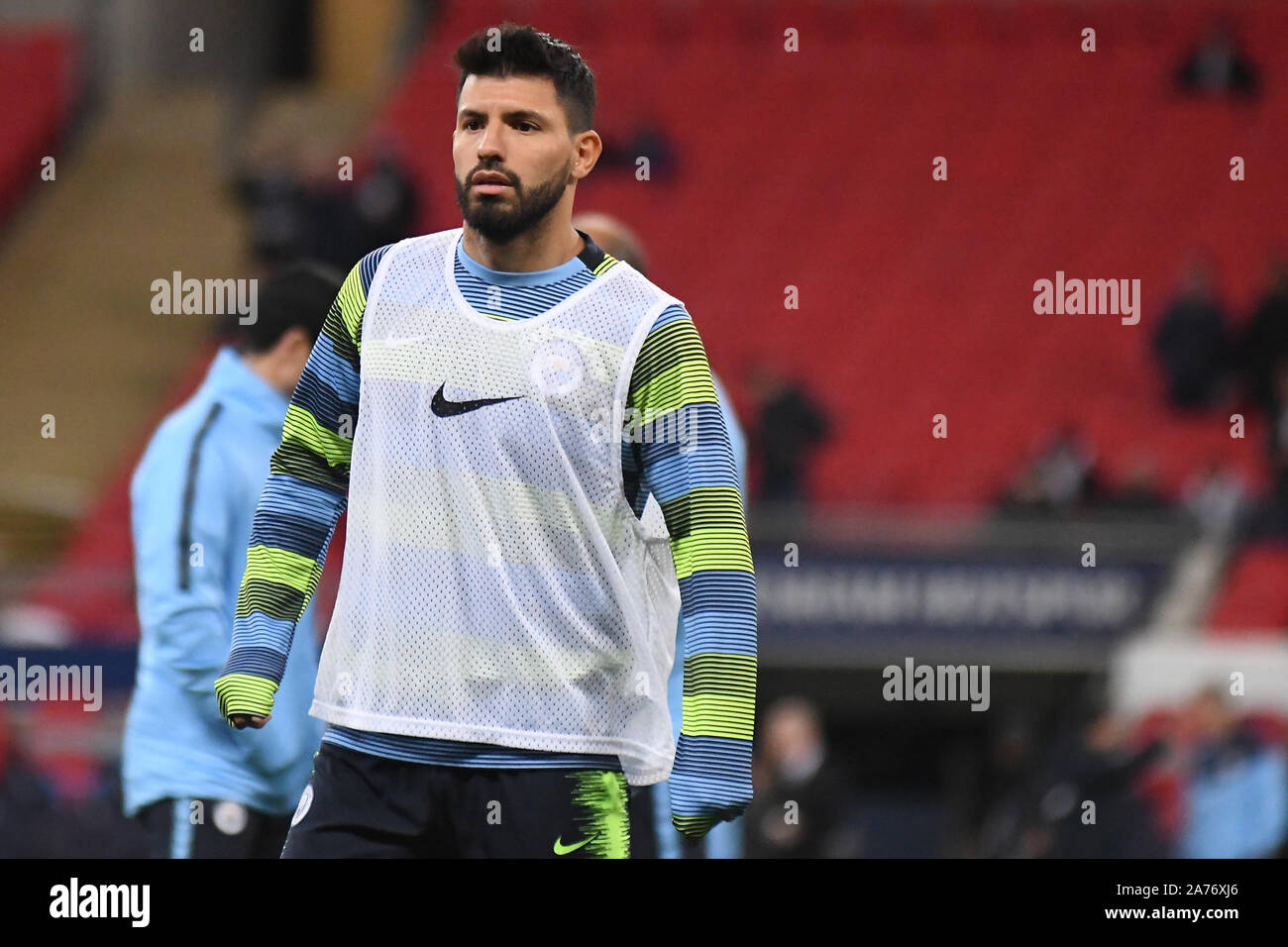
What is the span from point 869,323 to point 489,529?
469 inches

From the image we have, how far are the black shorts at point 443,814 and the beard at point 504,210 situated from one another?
884mm

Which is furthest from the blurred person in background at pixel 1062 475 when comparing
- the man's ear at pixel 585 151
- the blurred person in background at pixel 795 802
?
the man's ear at pixel 585 151

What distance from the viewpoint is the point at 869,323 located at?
15250mm

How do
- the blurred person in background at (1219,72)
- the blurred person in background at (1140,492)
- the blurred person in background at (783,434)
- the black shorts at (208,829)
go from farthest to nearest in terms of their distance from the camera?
the blurred person in background at (1219,72) → the blurred person in background at (783,434) → the blurred person in background at (1140,492) → the black shorts at (208,829)

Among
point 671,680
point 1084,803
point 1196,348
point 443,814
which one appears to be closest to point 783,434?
point 1196,348

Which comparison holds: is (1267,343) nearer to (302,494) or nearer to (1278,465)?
(1278,465)

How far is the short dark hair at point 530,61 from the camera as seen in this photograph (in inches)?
142

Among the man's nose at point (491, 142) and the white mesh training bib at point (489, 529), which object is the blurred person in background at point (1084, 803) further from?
the man's nose at point (491, 142)

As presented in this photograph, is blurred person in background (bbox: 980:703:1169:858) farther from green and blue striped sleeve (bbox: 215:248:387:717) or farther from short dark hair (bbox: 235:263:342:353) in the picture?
green and blue striped sleeve (bbox: 215:248:387:717)

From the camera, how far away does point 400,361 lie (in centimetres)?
359

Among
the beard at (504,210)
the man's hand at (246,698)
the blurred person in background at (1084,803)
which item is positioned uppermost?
the beard at (504,210)

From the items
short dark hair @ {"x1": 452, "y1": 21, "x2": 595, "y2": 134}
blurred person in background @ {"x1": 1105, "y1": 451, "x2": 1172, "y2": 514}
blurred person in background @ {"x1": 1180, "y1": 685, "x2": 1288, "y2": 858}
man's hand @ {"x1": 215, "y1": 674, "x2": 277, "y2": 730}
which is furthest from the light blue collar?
blurred person in background @ {"x1": 1105, "y1": 451, "x2": 1172, "y2": 514}

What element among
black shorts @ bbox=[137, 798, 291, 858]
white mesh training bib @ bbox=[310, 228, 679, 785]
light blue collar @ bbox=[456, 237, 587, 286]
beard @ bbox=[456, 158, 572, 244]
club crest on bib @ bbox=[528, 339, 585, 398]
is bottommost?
black shorts @ bbox=[137, 798, 291, 858]

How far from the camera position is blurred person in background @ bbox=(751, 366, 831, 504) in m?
12.5
